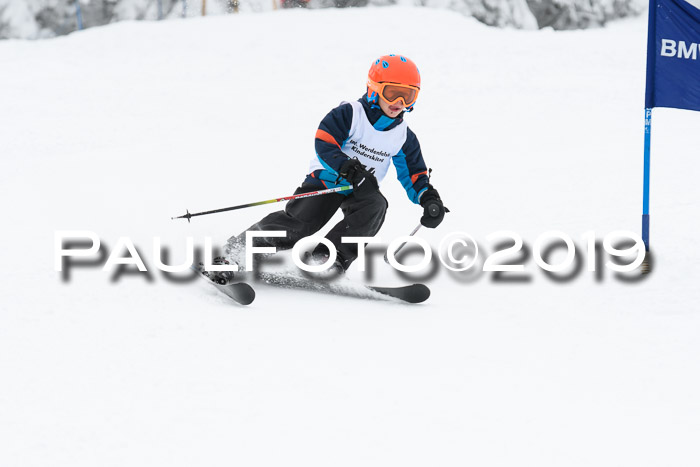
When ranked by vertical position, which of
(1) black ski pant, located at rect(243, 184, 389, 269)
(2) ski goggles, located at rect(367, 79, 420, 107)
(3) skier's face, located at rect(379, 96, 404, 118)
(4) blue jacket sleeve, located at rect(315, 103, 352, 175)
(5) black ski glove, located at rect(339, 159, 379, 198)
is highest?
(2) ski goggles, located at rect(367, 79, 420, 107)

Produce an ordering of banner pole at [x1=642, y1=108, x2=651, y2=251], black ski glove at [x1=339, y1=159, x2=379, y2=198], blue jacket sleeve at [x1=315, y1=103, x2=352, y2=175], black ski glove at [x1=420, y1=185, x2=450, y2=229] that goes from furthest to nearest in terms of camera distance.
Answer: banner pole at [x1=642, y1=108, x2=651, y2=251] → black ski glove at [x1=420, y1=185, x2=450, y2=229] → blue jacket sleeve at [x1=315, y1=103, x2=352, y2=175] → black ski glove at [x1=339, y1=159, x2=379, y2=198]

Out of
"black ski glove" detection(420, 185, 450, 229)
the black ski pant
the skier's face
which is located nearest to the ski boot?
the black ski pant

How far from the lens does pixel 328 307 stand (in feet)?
13.9

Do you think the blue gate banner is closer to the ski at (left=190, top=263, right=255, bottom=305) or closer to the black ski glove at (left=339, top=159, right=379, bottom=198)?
the black ski glove at (left=339, top=159, right=379, bottom=198)

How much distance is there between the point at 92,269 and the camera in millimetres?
4215

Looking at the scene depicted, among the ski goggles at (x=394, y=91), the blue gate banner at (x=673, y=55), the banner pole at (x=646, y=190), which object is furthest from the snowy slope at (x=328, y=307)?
the ski goggles at (x=394, y=91)

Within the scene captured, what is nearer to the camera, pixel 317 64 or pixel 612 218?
pixel 612 218

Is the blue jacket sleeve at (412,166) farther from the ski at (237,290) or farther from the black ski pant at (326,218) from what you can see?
the ski at (237,290)

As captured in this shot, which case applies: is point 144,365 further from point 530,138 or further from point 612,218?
point 530,138

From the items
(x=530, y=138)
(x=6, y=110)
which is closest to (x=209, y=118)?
(x=6, y=110)

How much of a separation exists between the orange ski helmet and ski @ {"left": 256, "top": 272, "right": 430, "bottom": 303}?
1.16 metres

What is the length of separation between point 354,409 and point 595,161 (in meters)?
6.39

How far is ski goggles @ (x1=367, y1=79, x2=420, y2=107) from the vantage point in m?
4.60

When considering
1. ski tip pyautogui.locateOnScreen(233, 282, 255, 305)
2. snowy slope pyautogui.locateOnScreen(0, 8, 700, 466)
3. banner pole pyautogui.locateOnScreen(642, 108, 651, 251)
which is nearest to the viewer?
snowy slope pyautogui.locateOnScreen(0, 8, 700, 466)
